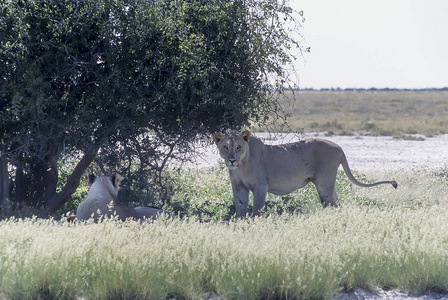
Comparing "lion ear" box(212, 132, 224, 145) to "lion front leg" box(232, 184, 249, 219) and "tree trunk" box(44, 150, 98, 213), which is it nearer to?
"lion front leg" box(232, 184, 249, 219)

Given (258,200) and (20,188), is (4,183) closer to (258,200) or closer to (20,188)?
(20,188)

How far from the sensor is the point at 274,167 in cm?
1077

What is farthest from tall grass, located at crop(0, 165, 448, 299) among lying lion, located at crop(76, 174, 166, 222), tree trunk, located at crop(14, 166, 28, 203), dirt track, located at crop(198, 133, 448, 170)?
dirt track, located at crop(198, 133, 448, 170)

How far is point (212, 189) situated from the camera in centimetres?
1457

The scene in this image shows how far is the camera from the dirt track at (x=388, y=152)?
961 inches

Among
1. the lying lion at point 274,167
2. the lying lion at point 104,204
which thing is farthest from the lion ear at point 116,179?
the lying lion at point 274,167

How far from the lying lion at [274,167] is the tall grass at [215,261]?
2153 millimetres

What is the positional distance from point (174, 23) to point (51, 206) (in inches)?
167

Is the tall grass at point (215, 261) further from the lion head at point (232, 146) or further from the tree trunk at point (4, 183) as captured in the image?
the tree trunk at point (4, 183)

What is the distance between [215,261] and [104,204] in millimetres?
3499

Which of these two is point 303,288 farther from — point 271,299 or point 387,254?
point 387,254

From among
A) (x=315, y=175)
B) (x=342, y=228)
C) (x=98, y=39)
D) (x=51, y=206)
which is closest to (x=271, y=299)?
(x=342, y=228)

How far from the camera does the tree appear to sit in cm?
1017

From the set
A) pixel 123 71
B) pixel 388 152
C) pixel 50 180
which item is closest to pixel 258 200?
pixel 123 71
